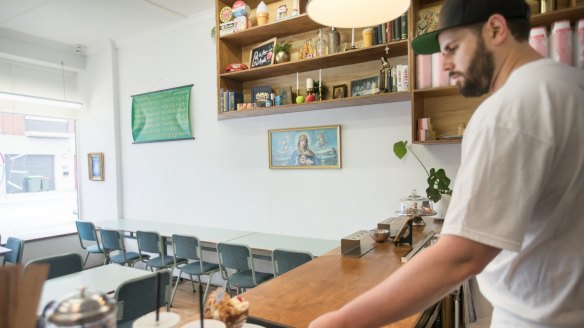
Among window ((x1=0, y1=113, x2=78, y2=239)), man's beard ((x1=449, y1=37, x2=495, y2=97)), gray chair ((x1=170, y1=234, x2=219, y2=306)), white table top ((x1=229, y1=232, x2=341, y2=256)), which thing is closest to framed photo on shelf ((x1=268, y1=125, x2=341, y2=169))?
white table top ((x1=229, y1=232, x2=341, y2=256))

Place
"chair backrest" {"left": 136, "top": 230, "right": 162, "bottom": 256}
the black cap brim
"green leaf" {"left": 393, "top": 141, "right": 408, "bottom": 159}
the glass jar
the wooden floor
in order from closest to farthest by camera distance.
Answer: the black cap brim, "green leaf" {"left": 393, "top": 141, "right": 408, "bottom": 159}, the glass jar, the wooden floor, "chair backrest" {"left": 136, "top": 230, "right": 162, "bottom": 256}

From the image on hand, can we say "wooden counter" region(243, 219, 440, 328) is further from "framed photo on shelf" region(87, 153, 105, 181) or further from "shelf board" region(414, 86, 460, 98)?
"framed photo on shelf" region(87, 153, 105, 181)

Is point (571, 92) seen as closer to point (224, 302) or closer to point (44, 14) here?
point (224, 302)

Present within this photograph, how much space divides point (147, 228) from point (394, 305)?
13.6ft

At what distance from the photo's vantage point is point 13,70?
4.87m

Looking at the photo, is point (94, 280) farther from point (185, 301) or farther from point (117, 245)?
point (117, 245)

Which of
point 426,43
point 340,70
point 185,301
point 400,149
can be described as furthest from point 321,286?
point 185,301

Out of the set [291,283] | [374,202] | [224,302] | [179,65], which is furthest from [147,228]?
[224,302]

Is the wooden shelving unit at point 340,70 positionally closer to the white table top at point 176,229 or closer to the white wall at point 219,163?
the white wall at point 219,163

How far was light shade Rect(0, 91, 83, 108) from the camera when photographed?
4.64m

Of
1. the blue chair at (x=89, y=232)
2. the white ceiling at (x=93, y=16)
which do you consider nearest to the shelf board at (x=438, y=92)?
the white ceiling at (x=93, y=16)

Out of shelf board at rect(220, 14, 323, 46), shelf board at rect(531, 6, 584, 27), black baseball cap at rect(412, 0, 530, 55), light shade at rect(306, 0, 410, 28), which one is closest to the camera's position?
black baseball cap at rect(412, 0, 530, 55)

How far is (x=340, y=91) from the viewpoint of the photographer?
325cm

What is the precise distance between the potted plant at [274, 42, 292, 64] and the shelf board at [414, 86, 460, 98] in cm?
127
